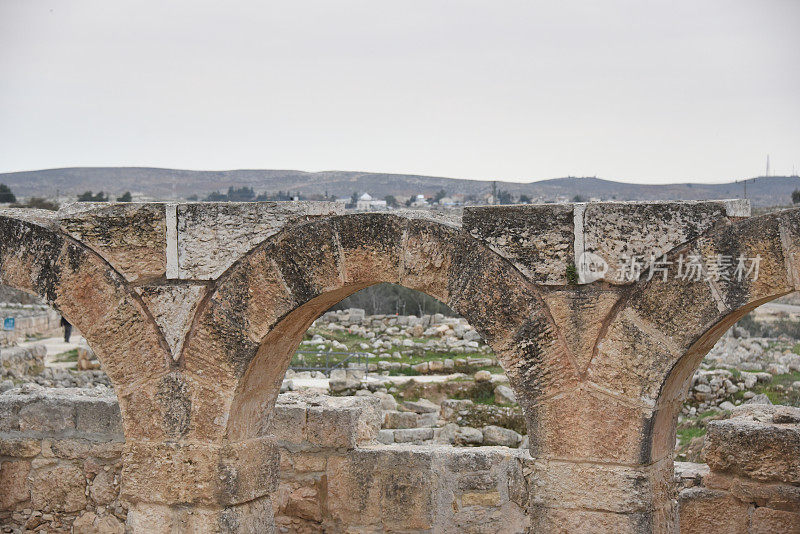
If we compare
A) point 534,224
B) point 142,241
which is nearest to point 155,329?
point 142,241

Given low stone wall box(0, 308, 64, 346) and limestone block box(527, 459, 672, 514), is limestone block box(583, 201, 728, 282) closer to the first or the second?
limestone block box(527, 459, 672, 514)

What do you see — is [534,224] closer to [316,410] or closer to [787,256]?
[787,256]

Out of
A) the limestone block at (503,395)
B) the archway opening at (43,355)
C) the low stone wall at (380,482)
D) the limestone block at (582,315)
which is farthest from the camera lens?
the archway opening at (43,355)

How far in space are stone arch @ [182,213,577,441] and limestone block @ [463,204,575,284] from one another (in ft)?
0.23

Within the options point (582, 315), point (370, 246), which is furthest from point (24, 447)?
point (582, 315)

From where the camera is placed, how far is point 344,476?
7.38m

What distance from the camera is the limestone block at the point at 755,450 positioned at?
6734mm

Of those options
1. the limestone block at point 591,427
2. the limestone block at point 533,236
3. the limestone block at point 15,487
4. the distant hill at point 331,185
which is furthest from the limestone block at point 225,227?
the distant hill at point 331,185

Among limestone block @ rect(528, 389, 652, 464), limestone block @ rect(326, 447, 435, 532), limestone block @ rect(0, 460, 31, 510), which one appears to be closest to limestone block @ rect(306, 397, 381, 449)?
limestone block @ rect(326, 447, 435, 532)

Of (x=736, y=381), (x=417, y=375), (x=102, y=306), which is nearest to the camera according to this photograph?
(x=102, y=306)

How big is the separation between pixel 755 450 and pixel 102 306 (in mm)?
5203

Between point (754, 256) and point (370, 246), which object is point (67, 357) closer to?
point (370, 246)

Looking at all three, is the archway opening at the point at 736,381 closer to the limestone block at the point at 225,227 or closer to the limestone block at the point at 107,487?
the limestone block at the point at 225,227

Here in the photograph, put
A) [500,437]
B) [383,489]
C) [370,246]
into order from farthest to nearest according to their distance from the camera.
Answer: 1. [500,437]
2. [383,489]
3. [370,246]
